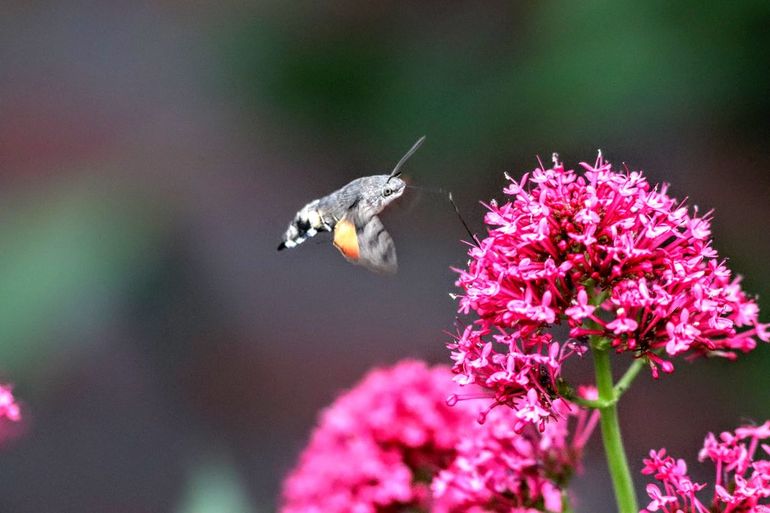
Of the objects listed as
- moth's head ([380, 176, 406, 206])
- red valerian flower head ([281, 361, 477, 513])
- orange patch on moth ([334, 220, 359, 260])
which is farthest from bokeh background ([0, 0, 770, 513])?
orange patch on moth ([334, 220, 359, 260])

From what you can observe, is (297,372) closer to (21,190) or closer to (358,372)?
(358,372)

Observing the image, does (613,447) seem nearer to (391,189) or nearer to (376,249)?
(376,249)

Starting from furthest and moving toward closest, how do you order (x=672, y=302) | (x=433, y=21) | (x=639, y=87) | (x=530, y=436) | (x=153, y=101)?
(x=153, y=101)
(x=433, y=21)
(x=639, y=87)
(x=530, y=436)
(x=672, y=302)

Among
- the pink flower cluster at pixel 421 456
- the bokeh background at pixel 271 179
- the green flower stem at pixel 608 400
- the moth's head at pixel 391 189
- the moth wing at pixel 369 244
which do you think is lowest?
the green flower stem at pixel 608 400

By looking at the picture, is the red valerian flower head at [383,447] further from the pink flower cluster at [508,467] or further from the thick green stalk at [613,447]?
the thick green stalk at [613,447]

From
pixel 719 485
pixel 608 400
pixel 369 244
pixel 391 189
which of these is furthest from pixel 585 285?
pixel 391 189

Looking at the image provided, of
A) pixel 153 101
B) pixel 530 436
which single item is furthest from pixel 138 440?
pixel 530 436

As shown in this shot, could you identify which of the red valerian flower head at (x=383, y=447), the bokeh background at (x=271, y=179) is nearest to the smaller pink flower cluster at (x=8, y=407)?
the red valerian flower head at (x=383, y=447)
